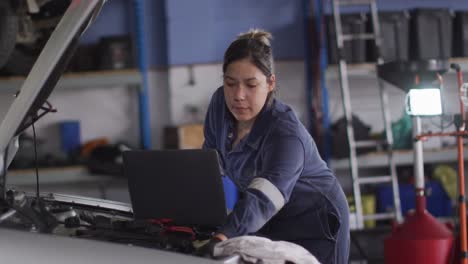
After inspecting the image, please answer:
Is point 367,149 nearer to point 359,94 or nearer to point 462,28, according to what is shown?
point 359,94

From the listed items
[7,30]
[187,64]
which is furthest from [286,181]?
[187,64]

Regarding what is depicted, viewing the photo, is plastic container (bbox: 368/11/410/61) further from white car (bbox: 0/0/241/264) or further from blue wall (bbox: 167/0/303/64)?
white car (bbox: 0/0/241/264)

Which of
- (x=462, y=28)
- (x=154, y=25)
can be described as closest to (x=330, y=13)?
(x=462, y=28)

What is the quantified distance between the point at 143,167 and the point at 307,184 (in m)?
0.57

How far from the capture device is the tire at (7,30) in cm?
293

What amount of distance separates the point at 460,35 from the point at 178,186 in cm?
487

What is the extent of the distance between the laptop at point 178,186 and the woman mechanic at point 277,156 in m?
0.17

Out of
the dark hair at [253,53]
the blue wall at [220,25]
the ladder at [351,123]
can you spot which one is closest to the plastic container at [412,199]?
the ladder at [351,123]

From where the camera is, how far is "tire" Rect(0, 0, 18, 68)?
293cm

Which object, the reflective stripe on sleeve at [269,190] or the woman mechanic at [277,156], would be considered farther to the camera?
the woman mechanic at [277,156]

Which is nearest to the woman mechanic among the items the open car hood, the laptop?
the laptop

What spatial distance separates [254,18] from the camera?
6.66m

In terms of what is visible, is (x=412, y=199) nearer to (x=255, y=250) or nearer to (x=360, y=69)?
(x=360, y=69)

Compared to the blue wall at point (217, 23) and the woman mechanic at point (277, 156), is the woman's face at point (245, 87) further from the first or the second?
the blue wall at point (217, 23)
